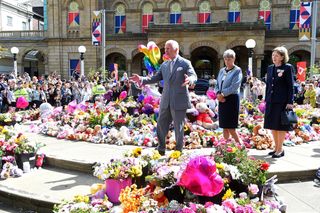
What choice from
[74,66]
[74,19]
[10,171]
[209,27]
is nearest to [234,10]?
[209,27]

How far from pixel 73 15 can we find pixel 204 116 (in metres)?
27.9

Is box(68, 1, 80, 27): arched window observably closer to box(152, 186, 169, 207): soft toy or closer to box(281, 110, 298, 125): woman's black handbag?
box(281, 110, 298, 125): woman's black handbag

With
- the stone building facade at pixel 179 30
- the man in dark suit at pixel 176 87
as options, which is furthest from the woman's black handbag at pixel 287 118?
the stone building facade at pixel 179 30

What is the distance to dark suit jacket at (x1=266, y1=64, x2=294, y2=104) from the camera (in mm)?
5723

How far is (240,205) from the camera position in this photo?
3.50 m

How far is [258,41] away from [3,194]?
2546cm

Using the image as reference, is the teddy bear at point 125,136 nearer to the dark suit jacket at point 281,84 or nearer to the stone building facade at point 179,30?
the dark suit jacket at point 281,84

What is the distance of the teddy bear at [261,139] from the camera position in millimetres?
6954

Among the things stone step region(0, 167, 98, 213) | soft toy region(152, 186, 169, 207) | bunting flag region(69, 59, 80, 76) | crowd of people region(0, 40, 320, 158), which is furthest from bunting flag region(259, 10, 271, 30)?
soft toy region(152, 186, 169, 207)

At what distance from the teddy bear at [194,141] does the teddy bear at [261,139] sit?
3.81ft

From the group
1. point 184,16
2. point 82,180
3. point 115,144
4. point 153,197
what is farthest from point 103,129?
point 184,16

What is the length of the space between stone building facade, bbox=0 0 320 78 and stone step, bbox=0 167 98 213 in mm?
23893

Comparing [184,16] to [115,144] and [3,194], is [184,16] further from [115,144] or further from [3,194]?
[3,194]

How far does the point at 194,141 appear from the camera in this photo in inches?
282
